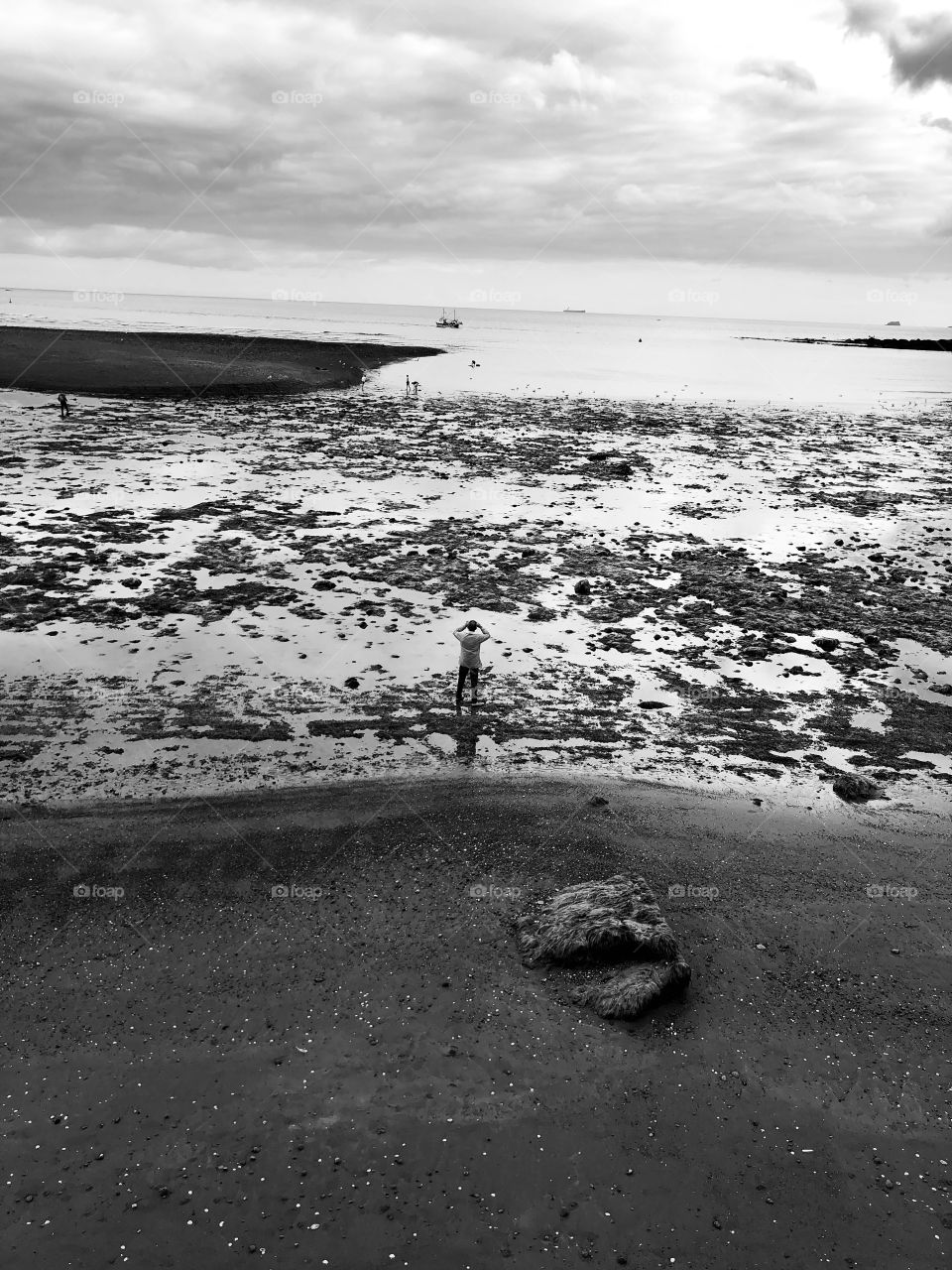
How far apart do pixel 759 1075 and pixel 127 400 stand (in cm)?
5535

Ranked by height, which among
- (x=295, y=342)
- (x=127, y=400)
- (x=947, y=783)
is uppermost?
(x=295, y=342)

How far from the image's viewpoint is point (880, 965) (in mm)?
9922

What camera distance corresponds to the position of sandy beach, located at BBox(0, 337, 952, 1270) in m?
7.09

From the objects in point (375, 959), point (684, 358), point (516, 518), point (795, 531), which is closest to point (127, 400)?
point (516, 518)

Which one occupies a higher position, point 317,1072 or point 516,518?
point 516,518

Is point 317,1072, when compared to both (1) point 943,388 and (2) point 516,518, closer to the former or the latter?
(2) point 516,518
